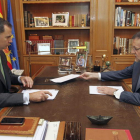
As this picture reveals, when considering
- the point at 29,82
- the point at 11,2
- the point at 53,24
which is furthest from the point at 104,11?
the point at 29,82

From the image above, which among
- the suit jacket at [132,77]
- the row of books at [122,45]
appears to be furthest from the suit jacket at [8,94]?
the row of books at [122,45]

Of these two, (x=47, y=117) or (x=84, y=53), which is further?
(x=84, y=53)

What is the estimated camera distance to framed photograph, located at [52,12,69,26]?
13.1ft

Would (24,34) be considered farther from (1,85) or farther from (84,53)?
(1,85)

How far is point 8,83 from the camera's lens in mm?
1979

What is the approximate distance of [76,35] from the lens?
431cm

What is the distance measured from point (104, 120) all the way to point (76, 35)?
11.5ft

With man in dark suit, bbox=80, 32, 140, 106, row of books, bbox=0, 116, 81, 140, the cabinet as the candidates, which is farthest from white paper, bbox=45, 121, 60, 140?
the cabinet

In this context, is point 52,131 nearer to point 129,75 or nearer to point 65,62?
point 129,75

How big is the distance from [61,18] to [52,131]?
3430mm

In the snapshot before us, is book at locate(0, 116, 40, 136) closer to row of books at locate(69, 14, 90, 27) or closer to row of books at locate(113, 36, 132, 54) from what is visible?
row of books at locate(69, 14, 90, 27)

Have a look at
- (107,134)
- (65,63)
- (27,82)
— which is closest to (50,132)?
(107,134)

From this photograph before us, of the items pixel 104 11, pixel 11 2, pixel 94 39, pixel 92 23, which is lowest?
pixel 94 39

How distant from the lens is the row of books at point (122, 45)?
13.4 feet
